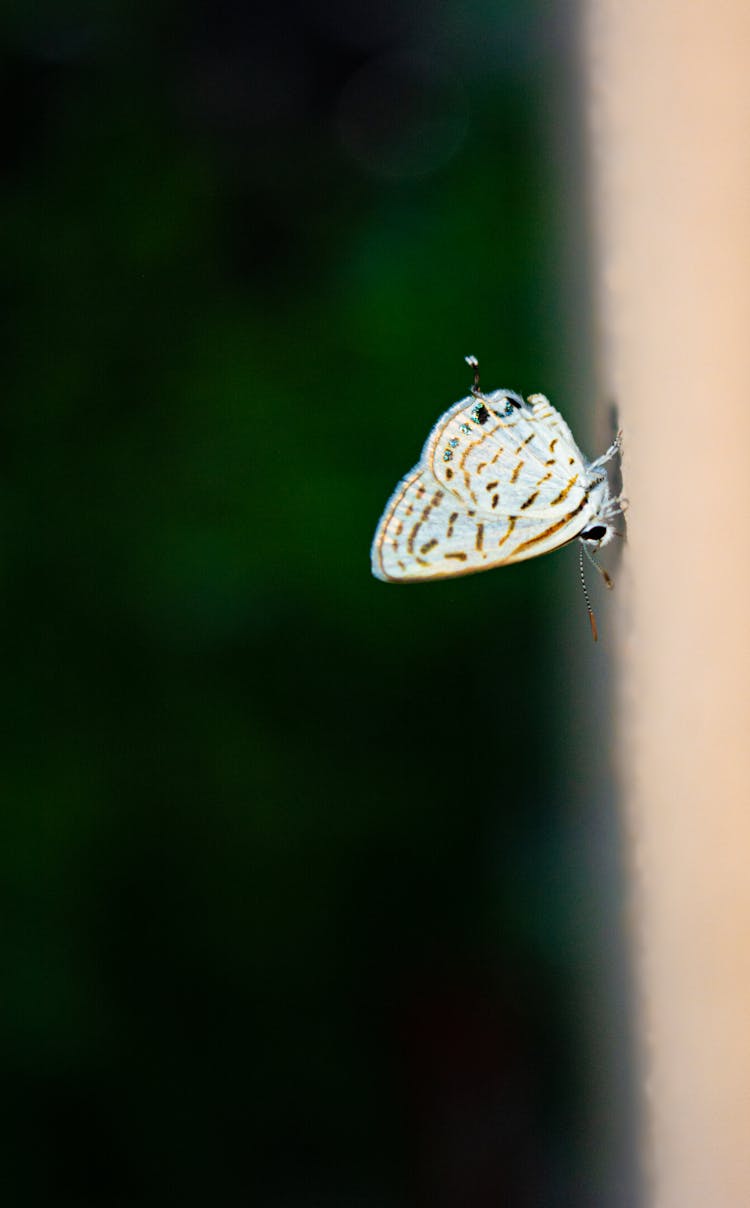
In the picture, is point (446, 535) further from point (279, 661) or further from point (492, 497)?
point (279, 661)

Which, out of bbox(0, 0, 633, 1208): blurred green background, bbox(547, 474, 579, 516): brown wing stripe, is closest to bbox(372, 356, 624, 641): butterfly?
bbox(547, 474, 579, 516): brown wing stripe

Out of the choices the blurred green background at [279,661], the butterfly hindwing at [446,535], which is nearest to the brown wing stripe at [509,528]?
the butterfly hindwing at [446,535]

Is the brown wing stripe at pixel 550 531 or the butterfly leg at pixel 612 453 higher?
the butterfly leg at pixel 612 453

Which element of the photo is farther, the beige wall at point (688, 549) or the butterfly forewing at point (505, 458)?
the butterfly forewing at point (505, 458)

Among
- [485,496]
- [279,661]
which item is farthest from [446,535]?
[279,661]

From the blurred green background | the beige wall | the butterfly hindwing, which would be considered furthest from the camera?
the blurred green background

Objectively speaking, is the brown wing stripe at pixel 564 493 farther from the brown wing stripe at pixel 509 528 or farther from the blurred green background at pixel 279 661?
the blurred green background at pixel 279 661

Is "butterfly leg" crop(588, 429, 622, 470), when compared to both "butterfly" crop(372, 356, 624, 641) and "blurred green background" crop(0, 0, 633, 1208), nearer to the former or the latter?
"butterfly" crop(372, 356, 624, 641)

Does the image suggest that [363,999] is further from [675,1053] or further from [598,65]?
[598,65]

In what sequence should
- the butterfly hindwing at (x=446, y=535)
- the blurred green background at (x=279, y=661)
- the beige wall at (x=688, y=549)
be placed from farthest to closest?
the blurred green background at (x=279, y=661)
the butterfly hindwing at (x=446, y=535)
the beige wall at (x=688, y=549)
